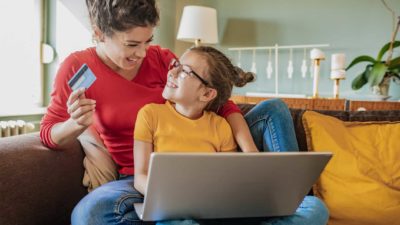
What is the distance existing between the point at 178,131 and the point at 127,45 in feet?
0.96

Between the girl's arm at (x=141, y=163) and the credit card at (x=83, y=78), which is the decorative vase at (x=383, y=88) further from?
the credit card at (x=83, y=78)

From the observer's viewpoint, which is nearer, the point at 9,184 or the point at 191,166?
the point at 191,166

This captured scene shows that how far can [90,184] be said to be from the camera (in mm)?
1167

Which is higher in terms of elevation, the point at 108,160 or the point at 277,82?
the point at 277,82

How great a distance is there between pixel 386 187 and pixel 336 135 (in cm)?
22

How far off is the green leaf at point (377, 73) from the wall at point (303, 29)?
10.9 inches

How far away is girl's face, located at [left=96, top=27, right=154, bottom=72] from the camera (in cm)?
106

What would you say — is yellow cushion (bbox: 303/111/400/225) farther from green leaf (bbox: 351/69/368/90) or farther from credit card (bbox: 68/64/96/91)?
green leaf (bbox: 351/69/368/90)

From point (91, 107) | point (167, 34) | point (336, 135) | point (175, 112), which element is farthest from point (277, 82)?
point (91, 107)

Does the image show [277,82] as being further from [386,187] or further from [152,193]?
[152,193]

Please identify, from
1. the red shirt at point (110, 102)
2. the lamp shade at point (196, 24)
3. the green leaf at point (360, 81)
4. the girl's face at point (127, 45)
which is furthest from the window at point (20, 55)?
the green leaf at point (360, 81)

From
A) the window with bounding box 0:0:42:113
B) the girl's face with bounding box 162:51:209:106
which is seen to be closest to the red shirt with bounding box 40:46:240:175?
the girl's face with bounding box 162:51:209:106

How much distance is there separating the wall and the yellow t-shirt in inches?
68.3

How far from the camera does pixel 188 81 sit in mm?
1116
